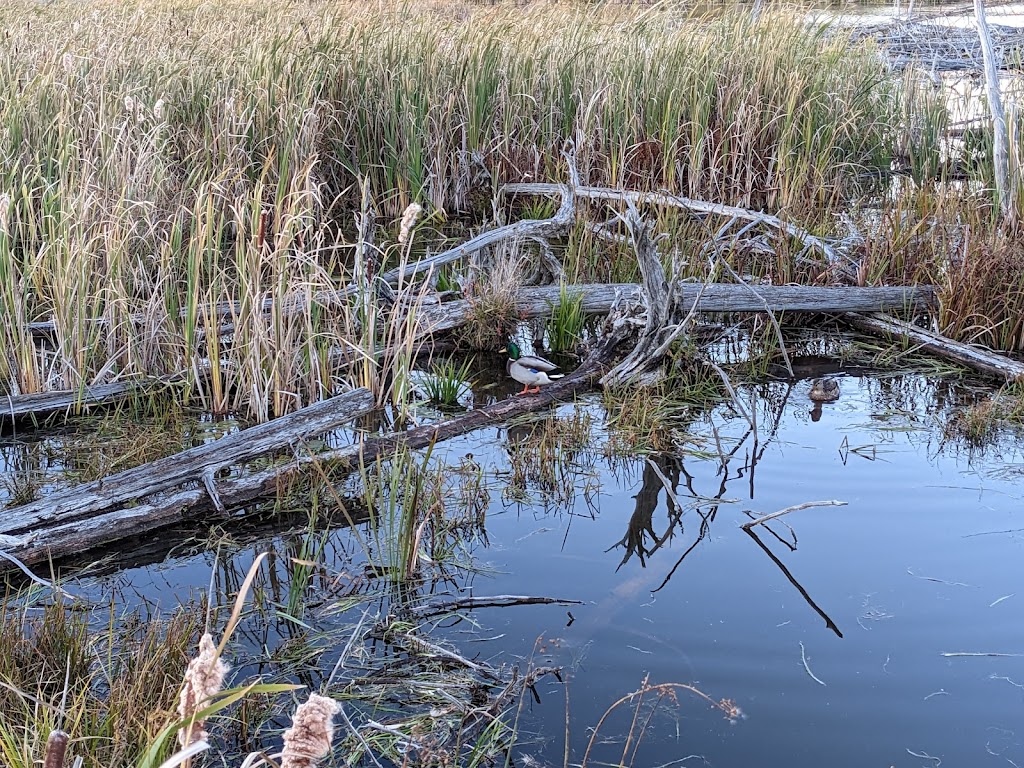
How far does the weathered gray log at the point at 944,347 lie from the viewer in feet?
15.3

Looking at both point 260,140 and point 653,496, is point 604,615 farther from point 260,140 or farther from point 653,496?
point 260,140

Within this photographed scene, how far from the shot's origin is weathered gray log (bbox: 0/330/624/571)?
3.02 m

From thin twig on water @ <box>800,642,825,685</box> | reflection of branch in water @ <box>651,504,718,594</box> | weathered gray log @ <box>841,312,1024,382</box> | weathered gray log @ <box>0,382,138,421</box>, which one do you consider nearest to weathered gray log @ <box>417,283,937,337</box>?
weathered gray log @ <box>841,312,1024,382</box>

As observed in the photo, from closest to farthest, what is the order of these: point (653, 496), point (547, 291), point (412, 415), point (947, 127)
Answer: point (653, 496)
point (412, 415)
point (547, 291)
point (947, 127)

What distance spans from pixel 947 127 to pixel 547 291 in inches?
193

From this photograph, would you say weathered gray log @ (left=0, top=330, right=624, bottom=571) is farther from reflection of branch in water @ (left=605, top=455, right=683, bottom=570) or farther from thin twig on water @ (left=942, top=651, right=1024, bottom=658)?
thin twig on water @ (left=942, top=651, right=1024, bottom=658)

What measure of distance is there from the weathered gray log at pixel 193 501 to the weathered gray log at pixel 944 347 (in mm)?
2083

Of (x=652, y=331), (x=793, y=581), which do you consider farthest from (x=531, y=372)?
(x=793, y=581)

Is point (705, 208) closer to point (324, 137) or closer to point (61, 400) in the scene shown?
point (324, 137)

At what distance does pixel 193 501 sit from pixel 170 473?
135 millimetres

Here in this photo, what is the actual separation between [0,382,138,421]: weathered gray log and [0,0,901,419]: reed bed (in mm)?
80

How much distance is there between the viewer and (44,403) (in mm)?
4145

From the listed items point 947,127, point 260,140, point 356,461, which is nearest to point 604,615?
point 356,461

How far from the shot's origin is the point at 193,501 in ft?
11.1
